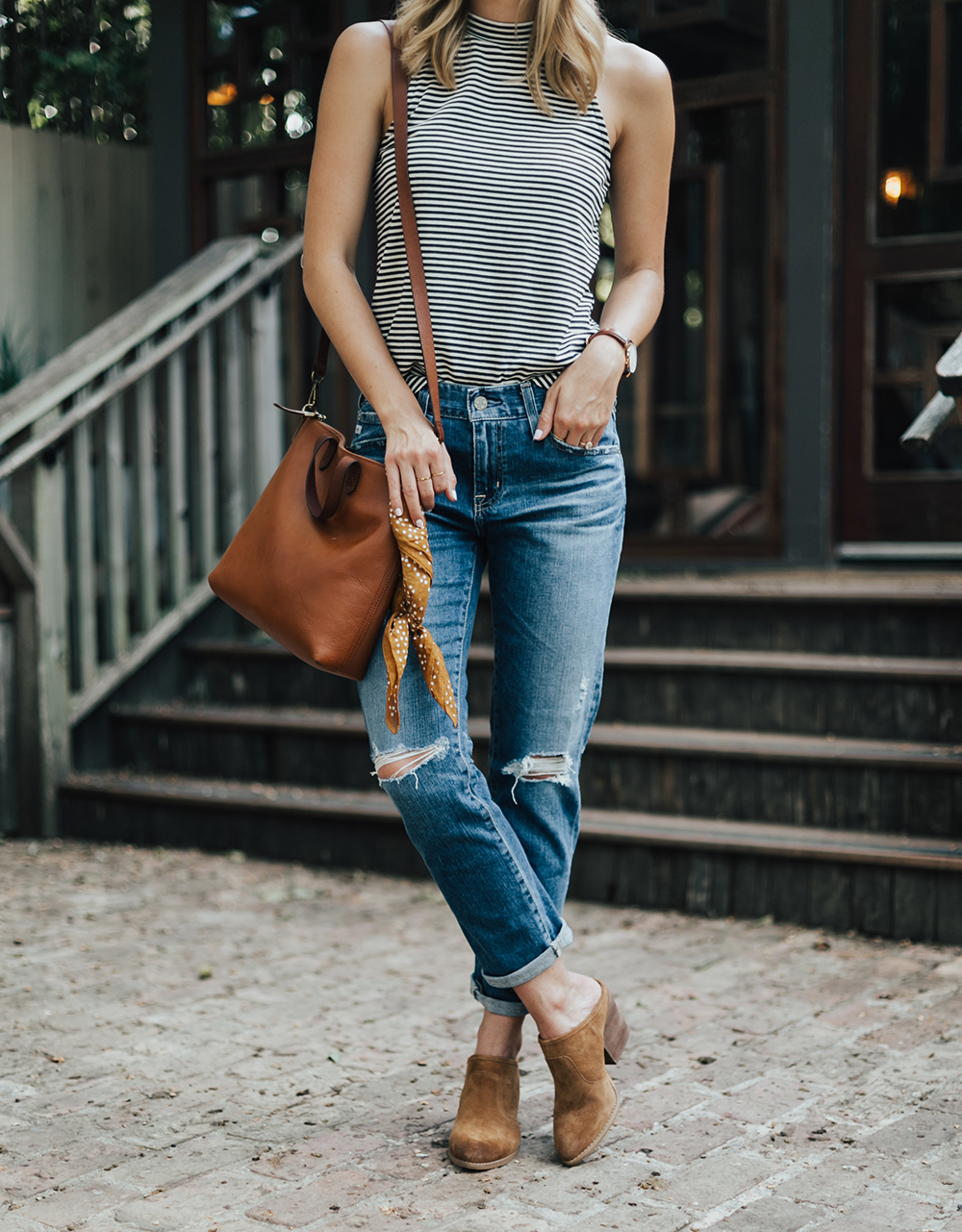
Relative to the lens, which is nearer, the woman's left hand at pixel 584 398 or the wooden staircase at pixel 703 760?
the woman's left hand at pixel 584 398

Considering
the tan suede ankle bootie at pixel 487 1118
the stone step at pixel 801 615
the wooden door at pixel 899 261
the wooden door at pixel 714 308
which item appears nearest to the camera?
the tan suede ankle bootie at pixel 487 1118

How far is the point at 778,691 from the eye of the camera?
12.6 ft

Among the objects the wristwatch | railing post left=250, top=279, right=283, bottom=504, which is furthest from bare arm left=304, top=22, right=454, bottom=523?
railing post left=250, top=279, right=283, bottom=504

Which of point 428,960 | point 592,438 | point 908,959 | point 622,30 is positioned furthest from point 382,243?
point 622,30

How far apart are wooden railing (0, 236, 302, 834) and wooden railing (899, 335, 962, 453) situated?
2594mm

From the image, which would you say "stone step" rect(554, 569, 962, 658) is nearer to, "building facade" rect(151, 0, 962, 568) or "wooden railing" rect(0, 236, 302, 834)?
"building facade" rect(151, 0, 962, 568)

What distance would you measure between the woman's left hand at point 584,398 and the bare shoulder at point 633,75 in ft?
1.26

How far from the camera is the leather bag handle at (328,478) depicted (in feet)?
6.49

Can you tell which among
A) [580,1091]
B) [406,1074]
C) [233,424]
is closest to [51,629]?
[233,424]

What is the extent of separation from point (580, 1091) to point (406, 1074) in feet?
1.63

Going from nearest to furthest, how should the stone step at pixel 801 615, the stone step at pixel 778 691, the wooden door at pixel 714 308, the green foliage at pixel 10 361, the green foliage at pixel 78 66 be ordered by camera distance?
the stone step at pixel 778 691, the stone step at pixel 801 615, the wooden door at pixel 714 308, the green foliage at pixel 10 361, the green foliage at pixel 78 66

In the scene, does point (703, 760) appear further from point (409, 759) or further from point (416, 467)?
point (416, 467)

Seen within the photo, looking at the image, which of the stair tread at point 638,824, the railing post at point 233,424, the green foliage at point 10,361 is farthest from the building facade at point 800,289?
the green foliage at point 10,361

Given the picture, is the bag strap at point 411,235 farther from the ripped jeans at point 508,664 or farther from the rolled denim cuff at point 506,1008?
the rolled denim cuff at point 506,1008
